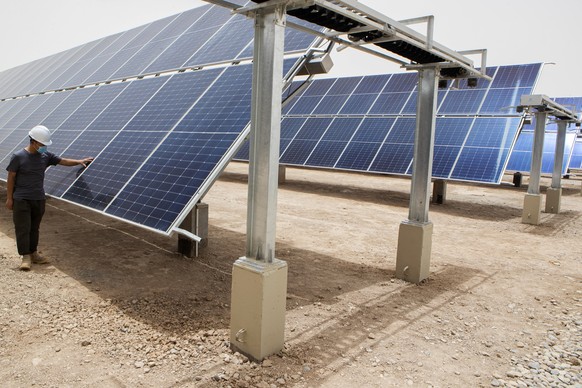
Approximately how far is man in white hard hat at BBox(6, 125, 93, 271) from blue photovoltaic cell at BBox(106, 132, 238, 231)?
1.49 meters

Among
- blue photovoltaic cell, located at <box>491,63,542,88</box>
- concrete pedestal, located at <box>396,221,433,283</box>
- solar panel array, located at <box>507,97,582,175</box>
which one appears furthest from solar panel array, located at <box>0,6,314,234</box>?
solar panel array, located at <box>507,97,582,175</box>

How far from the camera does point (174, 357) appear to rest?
14.1 feet

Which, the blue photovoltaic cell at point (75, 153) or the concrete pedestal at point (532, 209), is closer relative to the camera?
the blue photovoltaic cell at point (75, 153)

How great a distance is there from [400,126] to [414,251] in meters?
10.6

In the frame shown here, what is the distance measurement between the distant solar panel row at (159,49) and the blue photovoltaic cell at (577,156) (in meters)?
22.4

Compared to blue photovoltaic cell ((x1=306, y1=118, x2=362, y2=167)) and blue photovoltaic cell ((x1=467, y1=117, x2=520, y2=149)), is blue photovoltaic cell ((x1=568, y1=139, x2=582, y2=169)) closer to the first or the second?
blue photovoltaic cell ((x1=467, y1=117, x2=520, y2=149))

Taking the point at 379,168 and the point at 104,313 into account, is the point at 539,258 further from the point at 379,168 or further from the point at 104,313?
the point at 104,313

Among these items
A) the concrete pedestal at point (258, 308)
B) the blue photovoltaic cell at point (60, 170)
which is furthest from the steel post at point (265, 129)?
the blue photovoltaic cell at point (60, 170)

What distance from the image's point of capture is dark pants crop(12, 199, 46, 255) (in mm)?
6586

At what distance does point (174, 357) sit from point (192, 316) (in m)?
0.97

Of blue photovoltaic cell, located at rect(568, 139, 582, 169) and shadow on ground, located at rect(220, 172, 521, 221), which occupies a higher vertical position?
blue photovoltaic cell, located at rect(568, 139, 582, 169)

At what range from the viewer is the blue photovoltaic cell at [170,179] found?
553 cm

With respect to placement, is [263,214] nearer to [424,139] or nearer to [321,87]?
[424,139]

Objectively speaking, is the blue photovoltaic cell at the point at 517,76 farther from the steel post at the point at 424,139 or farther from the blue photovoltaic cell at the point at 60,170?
the blue photovoltaic cell at the point at 60,170
